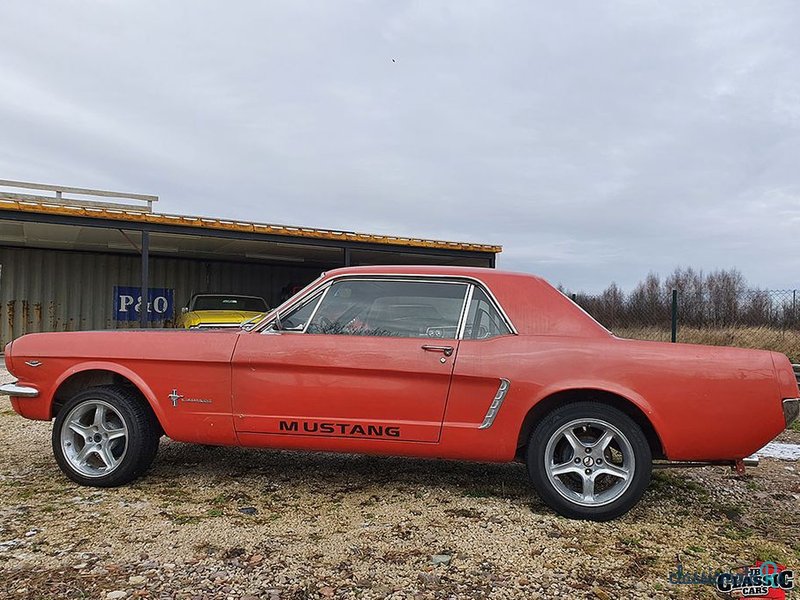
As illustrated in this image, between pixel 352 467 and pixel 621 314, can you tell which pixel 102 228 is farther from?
pixel 621 314

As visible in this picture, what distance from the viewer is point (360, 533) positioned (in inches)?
116

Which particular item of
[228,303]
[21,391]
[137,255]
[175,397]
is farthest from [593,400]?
[137,255]

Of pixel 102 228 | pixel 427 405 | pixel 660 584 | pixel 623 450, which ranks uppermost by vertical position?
pixel 102 228

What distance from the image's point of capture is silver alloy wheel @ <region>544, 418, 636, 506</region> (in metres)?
3.13

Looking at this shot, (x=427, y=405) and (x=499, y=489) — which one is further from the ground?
(x=427, y=405)

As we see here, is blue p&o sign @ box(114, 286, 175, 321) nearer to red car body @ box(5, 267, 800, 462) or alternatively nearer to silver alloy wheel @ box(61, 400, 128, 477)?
silver alloy wheel @ box(61, 400, 128, 477)

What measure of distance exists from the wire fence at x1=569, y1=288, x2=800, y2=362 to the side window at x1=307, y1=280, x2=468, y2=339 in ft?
26.1

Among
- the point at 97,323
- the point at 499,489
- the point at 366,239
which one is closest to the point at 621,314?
the point at 366,239

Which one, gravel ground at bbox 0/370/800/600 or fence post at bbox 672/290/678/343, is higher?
fence post at bbox 672/290/678/343

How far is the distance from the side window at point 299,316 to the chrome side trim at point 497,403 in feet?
4.22

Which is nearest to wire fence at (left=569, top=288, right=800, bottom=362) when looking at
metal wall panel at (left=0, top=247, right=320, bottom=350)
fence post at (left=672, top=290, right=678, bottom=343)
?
fence post at (left=672, top=290, right=678, bottom=343)

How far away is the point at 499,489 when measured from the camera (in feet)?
12.2

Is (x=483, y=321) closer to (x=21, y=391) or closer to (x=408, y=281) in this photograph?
(x=408, y=281)

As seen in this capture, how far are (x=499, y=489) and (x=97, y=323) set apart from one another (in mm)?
15151
